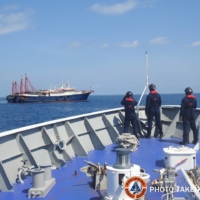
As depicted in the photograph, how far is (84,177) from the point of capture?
5.45m

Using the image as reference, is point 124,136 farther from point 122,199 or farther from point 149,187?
Answer: point 122,199

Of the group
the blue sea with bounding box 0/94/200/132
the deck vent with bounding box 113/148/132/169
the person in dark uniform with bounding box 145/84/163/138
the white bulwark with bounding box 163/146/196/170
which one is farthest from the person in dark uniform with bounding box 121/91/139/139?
the blue sea with bounding box 0/94/200/132

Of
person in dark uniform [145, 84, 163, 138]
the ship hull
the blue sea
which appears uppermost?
person in dark uniform [145, 84, 163, 138]

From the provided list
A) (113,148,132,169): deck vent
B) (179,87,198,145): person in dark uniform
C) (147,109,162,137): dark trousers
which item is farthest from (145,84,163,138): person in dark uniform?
(113,148,132,169): deck vent

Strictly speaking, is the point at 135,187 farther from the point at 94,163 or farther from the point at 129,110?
the point at 129,110

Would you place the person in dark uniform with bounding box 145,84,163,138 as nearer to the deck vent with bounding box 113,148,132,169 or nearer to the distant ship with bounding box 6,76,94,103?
the deck vent with bounding box 113,148,132,169

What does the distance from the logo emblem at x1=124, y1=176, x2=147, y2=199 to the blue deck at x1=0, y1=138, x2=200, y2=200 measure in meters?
0.84

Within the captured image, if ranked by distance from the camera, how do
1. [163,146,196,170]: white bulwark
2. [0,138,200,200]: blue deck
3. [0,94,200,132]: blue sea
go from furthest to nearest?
1. [0,94,200,132]: blue sea
2. [163,146,196,170]: white bulwark
3. [0,138,200,200]: blue deck

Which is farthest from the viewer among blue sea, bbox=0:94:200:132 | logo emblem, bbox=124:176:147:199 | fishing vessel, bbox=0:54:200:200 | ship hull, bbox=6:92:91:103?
ship hull, bbox=6:92:91:103

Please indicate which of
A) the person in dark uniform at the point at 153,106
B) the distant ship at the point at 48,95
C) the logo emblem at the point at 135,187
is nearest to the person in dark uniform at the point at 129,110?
the person in dark uniform at the point at 153,106

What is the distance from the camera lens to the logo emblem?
351 cm

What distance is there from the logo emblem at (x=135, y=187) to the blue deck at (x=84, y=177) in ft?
2.76

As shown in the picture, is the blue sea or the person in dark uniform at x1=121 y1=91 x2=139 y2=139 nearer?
the person in dark uniform at x1=121 y1=91 x2=139 y2=139

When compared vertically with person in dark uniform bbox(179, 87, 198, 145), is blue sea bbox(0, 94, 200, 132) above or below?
below
